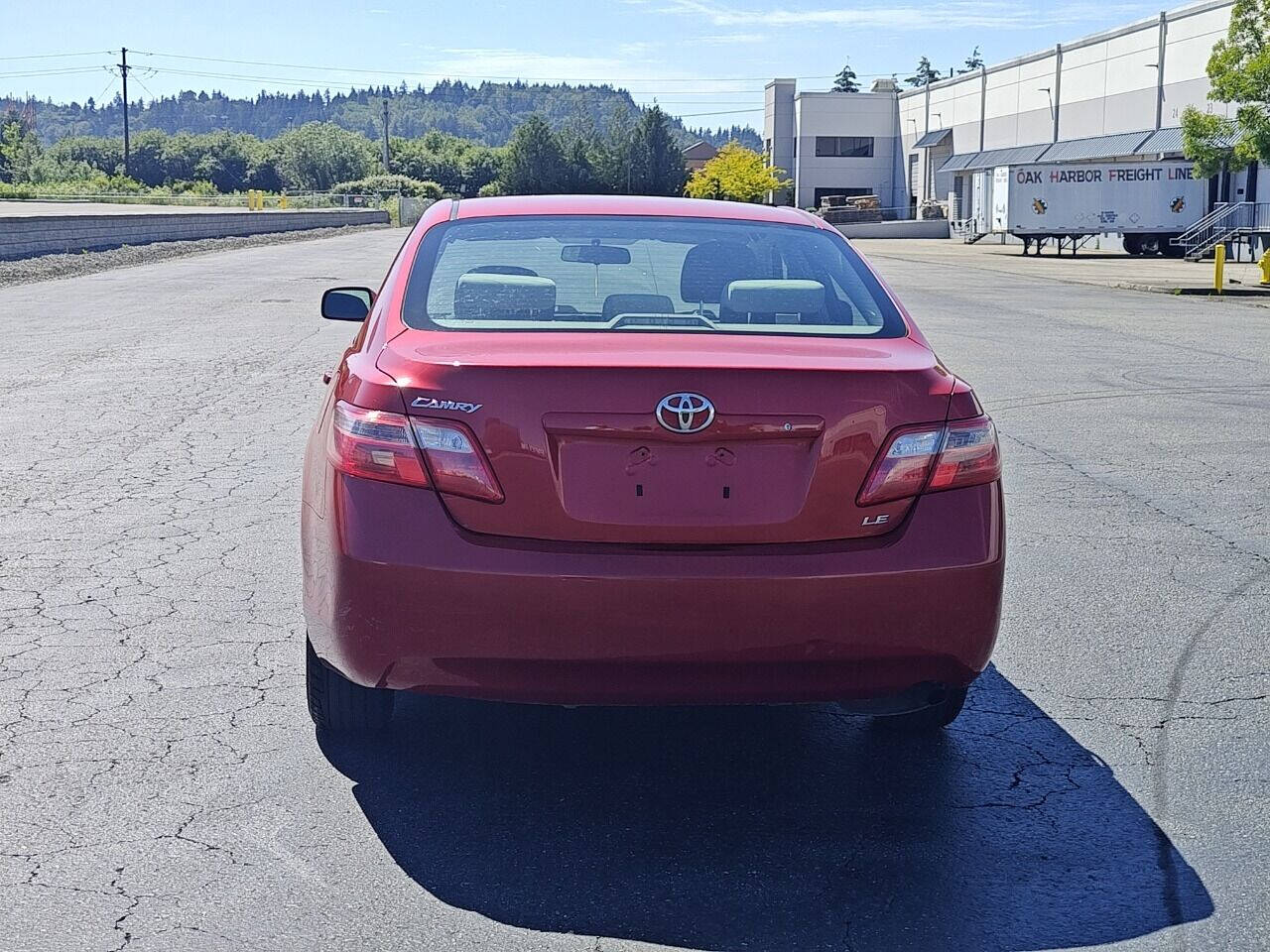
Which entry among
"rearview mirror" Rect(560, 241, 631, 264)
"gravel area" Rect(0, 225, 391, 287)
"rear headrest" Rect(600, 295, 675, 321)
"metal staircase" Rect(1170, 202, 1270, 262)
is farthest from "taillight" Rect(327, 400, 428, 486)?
"metal staircase" Rect(1170, 202, 1270, 262)

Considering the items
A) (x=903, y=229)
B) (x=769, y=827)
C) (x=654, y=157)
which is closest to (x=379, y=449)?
(x=769, y=827)

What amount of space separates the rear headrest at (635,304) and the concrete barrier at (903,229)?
72.3 meters

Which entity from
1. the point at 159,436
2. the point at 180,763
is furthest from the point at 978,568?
the point at 159,436

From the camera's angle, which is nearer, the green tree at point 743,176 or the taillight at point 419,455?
the taillight at point 419,455

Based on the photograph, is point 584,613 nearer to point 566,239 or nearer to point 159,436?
point 566,239

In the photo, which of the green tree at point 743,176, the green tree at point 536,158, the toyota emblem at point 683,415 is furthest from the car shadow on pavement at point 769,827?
the green tree at point 536,158

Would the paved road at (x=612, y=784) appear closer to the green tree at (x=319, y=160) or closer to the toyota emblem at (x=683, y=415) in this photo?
the toyota emblem at (x=683, y=415)

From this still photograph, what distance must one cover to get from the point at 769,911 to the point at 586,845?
1.76 feet

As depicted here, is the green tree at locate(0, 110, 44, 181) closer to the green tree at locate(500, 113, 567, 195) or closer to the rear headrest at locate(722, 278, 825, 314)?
the green tree at locate(500, 113, 567, 195)

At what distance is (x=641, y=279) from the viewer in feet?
16.4

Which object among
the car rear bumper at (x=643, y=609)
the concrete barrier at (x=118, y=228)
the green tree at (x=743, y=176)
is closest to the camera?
the car rear bumper at (x=643, y=609)

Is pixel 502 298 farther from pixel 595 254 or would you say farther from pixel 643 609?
pixel 643 609

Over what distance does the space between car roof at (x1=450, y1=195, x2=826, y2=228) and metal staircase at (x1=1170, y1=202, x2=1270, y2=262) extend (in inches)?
1780

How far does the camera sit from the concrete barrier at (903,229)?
75.4m
